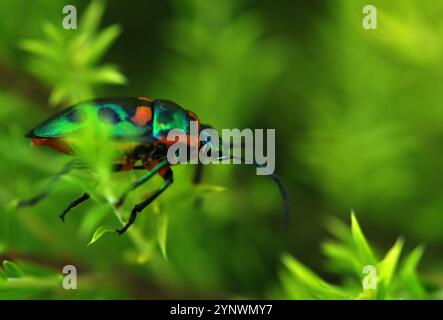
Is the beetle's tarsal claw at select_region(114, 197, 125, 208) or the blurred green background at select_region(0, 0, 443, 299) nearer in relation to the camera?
the beetle's tarsal claw at select_region(114, 197, 125, 208)

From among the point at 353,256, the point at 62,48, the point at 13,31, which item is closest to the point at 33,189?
the point at 62,48

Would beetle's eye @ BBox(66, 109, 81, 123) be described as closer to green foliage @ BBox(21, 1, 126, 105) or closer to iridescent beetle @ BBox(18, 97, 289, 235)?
iridescent beetle @ BBox(18, 97, 289, 235)

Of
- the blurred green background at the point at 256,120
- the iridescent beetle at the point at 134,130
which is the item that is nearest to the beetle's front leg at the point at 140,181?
the iridescent beetle at the point at 134,130

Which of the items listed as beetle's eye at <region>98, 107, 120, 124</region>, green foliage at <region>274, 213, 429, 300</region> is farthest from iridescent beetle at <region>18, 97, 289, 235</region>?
green foliage at <region>274, 213, 429, 300</region>

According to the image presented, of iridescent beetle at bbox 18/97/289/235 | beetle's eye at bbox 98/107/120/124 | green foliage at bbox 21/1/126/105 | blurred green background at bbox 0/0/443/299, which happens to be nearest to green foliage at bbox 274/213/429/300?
blurred green background at bbox 0/0/443/299

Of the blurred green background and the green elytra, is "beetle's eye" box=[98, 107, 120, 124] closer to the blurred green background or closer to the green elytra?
the green elytra

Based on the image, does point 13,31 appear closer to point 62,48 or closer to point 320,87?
point 62,48

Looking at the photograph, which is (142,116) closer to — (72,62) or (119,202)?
(119,202)

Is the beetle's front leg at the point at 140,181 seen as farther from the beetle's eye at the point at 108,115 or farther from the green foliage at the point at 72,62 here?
the green foliage at the point at 72,62

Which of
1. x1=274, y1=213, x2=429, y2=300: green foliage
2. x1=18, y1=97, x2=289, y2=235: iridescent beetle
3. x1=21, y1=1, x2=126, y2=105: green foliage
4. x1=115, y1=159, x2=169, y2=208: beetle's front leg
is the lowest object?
x1=274, y1=213, x2=429, y2=300: green foliage

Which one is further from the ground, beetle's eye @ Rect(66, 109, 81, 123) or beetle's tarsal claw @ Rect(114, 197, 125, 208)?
beetle's eye @ Rect(66, 109, 81, 123)
